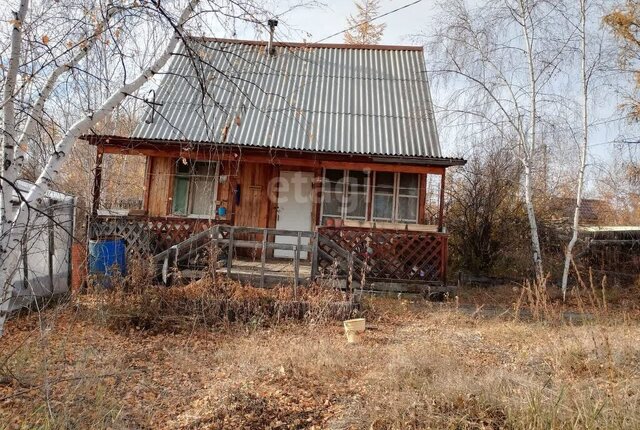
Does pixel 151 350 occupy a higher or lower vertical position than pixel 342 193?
lower

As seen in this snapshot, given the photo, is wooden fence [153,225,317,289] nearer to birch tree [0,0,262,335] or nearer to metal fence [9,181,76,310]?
metal fence [9,181,76,310]

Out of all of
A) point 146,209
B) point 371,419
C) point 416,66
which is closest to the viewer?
point 371,419

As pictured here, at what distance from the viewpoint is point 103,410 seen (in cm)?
355

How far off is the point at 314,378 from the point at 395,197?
7663mm

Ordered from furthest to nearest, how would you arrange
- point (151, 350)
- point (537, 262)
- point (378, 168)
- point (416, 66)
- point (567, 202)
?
point (567, 202) → point (416, 66) → point (378, 168) → point (537, 262) → point (151, 350)

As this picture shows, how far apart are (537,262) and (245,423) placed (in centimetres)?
825

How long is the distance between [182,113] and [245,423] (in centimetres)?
1005

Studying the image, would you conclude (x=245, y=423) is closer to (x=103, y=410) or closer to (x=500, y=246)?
(x=103, y=410)

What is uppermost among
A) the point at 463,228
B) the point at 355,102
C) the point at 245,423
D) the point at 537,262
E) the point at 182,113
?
the point at 355,102

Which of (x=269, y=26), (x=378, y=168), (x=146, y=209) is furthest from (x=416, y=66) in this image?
(x=269, y=26)

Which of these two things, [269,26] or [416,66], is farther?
[416,66]

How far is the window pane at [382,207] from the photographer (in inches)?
458

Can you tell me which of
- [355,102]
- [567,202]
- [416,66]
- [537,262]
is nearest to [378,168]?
[355,102]

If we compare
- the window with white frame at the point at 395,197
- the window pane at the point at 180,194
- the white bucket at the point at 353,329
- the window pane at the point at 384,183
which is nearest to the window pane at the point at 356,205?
the window with white frame at the point at 395,197
